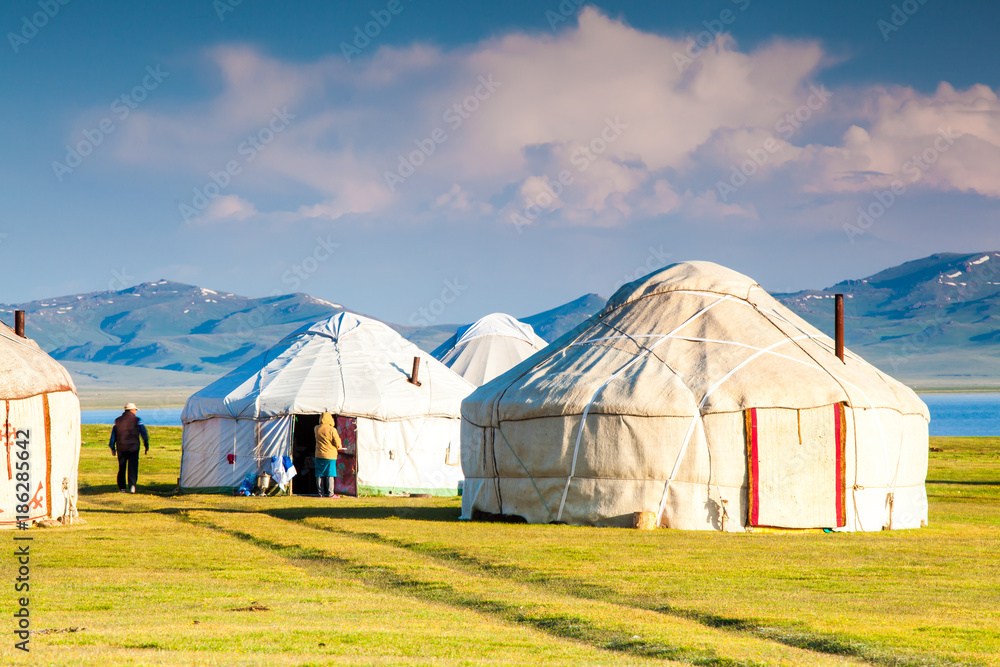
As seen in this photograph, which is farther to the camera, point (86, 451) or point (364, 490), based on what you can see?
point (86, 451)

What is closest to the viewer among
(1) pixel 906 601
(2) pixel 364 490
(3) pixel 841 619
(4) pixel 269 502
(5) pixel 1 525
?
(3) pixel 841 619

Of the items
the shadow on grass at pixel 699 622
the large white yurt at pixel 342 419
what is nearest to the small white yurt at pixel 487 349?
the large white yurt at pixel 342 419

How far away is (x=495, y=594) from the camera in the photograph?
829 cm

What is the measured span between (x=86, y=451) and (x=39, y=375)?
24.0m

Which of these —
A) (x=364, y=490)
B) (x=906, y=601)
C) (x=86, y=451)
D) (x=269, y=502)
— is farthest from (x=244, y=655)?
(x=86, y=451)

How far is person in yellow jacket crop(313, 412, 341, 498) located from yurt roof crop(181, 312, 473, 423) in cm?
72

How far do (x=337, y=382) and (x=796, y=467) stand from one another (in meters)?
9.71

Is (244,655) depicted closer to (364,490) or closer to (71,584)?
(71,584)

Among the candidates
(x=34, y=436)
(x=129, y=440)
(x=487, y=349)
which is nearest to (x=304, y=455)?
(x=129, y=440)

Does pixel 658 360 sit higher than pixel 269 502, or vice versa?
pixel 658 360

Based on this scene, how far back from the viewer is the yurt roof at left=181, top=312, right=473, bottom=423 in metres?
19.2

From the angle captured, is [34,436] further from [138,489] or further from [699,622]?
[699,622]

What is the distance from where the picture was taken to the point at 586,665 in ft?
19.0

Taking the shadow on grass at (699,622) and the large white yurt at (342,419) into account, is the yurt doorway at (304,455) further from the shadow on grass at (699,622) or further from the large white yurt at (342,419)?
the shadow on grass at (699,622)
